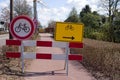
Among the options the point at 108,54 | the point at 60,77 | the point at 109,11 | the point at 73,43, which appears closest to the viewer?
the point at 60,77

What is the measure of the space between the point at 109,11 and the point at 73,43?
39685mm

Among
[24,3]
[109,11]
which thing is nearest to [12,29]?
[109,11]

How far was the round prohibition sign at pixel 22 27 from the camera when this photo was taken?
11.6 meters

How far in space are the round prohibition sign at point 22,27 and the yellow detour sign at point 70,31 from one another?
94cm

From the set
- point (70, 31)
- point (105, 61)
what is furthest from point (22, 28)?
point (105, 61)

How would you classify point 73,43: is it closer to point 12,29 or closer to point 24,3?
point 12,29

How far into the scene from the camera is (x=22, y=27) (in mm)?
11672

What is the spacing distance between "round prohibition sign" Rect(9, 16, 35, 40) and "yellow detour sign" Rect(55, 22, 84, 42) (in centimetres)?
94

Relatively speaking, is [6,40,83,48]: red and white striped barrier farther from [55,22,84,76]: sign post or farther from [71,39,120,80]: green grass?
[71,39,120,80]: green grass

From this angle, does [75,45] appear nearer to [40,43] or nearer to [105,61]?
[40,43]

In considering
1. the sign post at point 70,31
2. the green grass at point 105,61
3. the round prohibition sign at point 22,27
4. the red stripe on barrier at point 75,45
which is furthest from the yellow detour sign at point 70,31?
the green grass at point 105,61

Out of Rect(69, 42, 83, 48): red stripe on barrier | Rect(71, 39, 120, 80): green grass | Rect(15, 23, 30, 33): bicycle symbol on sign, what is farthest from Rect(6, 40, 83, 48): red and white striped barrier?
Rect(71, 39, 120, 80): green grass

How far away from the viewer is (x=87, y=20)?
76188 mm

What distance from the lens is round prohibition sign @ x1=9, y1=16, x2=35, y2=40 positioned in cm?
1161
